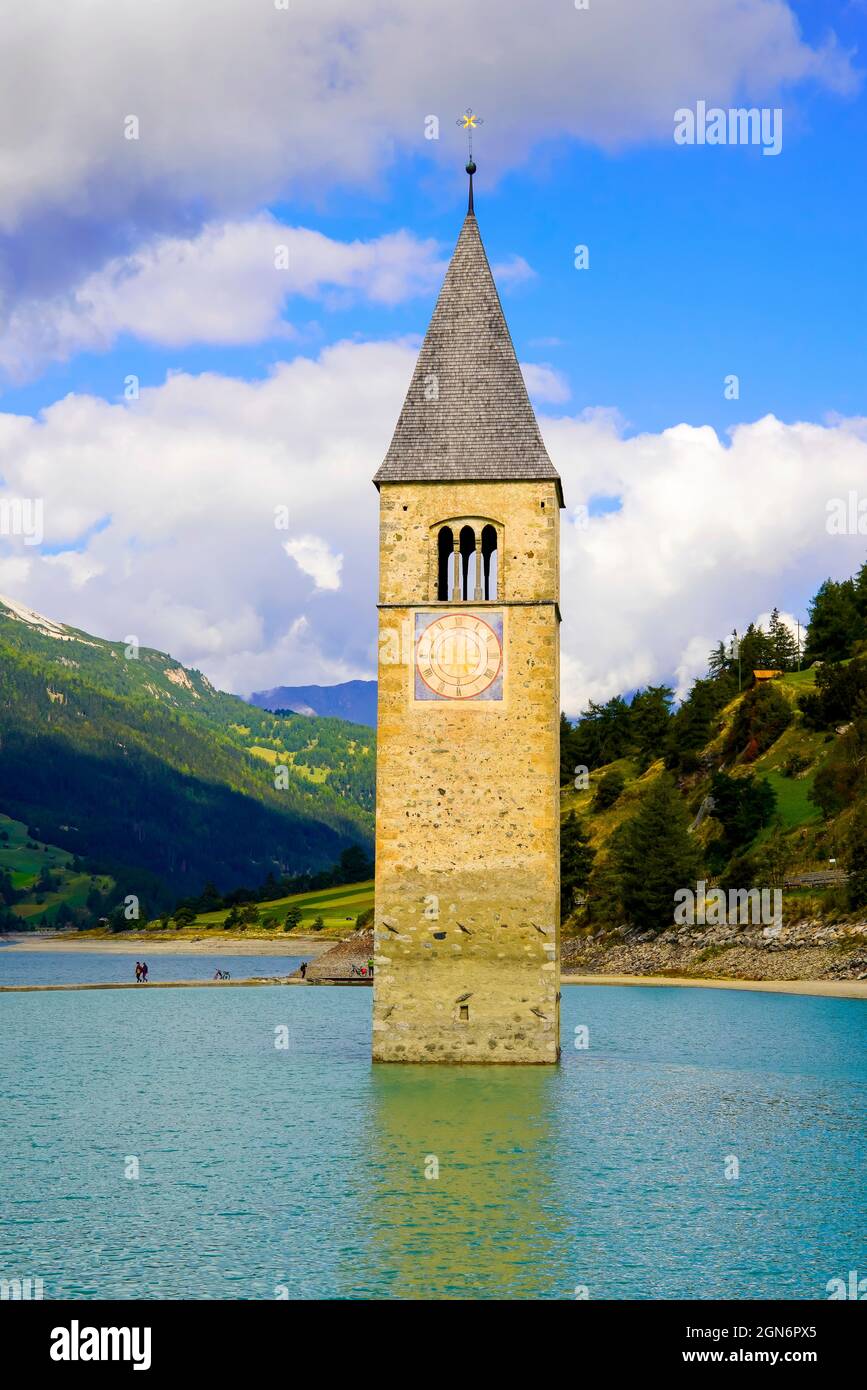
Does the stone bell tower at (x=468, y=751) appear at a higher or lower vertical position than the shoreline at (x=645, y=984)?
higher

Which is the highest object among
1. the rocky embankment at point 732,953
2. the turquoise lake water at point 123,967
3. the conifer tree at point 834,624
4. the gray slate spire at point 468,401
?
→ the conifer tree at point 834,624

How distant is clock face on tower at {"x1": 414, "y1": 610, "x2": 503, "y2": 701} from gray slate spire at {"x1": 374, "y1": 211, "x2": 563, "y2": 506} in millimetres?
4020

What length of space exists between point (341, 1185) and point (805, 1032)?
31848 millimetres

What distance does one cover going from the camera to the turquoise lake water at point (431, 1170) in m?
21.0

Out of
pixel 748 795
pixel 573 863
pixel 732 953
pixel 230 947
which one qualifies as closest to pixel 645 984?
pixel 732 953

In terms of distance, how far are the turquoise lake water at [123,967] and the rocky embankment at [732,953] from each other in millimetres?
25411

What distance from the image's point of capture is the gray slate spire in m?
40.0

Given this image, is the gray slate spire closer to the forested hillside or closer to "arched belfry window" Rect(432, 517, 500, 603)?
"arched belfry window" Rect(432, 517, 500, 603)

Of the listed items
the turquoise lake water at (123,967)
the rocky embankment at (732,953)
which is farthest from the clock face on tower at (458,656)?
the turquoise lake water at (123,967)

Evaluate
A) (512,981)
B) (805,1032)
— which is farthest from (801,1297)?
(805,1032)

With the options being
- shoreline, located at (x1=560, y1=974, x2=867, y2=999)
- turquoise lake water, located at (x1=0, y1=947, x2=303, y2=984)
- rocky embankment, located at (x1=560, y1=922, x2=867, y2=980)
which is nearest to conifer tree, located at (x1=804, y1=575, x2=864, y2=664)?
rocky embankment, located at (x1=560, y1=922, x2=867, y2=980)

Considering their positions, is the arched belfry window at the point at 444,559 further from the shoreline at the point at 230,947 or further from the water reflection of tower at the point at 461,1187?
the shoreline at the point at 230,947
